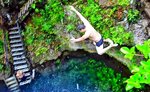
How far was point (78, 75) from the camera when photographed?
10.9 metres

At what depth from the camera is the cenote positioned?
34.5 ft

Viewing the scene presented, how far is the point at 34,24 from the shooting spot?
11.0m

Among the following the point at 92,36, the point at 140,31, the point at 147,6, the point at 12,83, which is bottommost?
the point at 12,83

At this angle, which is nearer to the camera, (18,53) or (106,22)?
(106,22)

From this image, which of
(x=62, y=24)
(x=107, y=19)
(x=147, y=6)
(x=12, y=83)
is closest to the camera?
(x=147, y=6)

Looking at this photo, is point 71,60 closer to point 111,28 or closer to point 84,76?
point 84,76

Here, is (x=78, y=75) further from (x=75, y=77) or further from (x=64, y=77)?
(x=64, y=77)

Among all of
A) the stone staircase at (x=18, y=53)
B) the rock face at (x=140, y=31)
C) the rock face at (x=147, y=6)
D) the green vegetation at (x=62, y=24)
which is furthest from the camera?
the stone staircase at (x=18, y=53)

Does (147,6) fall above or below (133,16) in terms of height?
above

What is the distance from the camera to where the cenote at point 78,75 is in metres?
10.5

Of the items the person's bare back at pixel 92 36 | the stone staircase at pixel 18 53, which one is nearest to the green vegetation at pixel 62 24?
the stone staircase at pixel 18 53

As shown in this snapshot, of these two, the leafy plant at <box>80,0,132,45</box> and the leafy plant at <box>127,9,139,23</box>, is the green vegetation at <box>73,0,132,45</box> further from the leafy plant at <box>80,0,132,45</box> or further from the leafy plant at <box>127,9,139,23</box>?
the leafy plant at <box>127,9,139,23</box>

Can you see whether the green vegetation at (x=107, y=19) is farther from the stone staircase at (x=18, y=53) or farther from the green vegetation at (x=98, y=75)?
the stone staircase at (x=18, y=53)

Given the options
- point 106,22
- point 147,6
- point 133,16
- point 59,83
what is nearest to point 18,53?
point 59,83
